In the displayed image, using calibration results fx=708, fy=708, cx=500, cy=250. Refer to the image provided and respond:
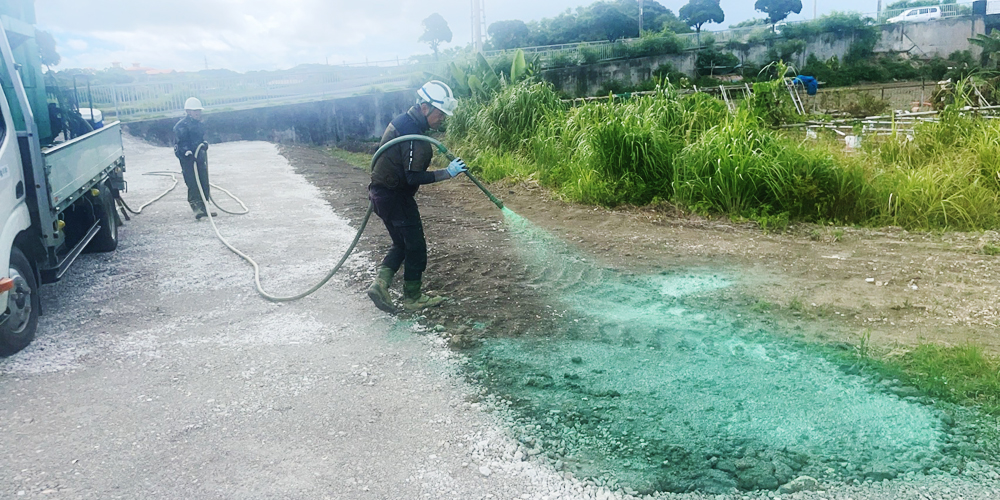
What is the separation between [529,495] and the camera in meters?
3.11

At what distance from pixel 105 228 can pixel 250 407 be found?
15.8 ft

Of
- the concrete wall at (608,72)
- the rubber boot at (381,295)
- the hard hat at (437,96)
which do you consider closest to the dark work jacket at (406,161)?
the hard hat at (437,96)

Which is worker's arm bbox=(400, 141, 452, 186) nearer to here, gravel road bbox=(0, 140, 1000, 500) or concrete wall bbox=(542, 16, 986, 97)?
gravel road bbox=(0, 140, 1000, 500)

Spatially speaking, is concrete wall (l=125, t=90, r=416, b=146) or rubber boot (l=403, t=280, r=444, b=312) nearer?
rubber boot (l=403, t=280, r=444, b=312)

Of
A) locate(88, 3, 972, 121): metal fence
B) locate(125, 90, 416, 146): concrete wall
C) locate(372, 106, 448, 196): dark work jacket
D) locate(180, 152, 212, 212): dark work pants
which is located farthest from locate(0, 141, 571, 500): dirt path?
locate(125, 90, 416, 146): concrete wall

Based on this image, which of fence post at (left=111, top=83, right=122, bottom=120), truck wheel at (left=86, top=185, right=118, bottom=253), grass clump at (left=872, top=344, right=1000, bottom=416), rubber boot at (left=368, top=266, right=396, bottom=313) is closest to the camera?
grass clump at (left=872, top=344, right=1000, bottom=416)

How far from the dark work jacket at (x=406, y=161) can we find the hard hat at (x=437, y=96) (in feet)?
0.39

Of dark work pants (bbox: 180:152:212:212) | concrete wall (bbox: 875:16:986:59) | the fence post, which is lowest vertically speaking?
dark work pants (bbox: 180:152:212:212)

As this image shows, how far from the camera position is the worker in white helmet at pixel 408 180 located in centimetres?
523

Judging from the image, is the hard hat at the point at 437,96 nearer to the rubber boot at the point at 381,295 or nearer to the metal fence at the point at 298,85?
the rubber boot at the point at 381,295

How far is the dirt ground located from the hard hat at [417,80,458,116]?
157cm

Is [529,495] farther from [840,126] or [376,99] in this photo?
Result: [376,99]

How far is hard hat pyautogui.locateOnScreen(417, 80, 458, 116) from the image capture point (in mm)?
5250

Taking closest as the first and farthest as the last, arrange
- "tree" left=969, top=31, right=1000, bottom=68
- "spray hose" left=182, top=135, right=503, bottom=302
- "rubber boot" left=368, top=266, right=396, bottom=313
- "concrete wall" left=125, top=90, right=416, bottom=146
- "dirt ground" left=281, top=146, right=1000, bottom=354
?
"dirt ground" left=281, top=146, right=1000, bottom=354
"spray hose" left=182, top=135, right=503, bottom=302
"rubber boot" left=368, top=266, right=396, bottom=313
"concrete wall" left=125, top=90, right=416, bottom=146
"tree" left=969, top=31, right=1000, bottom=68
